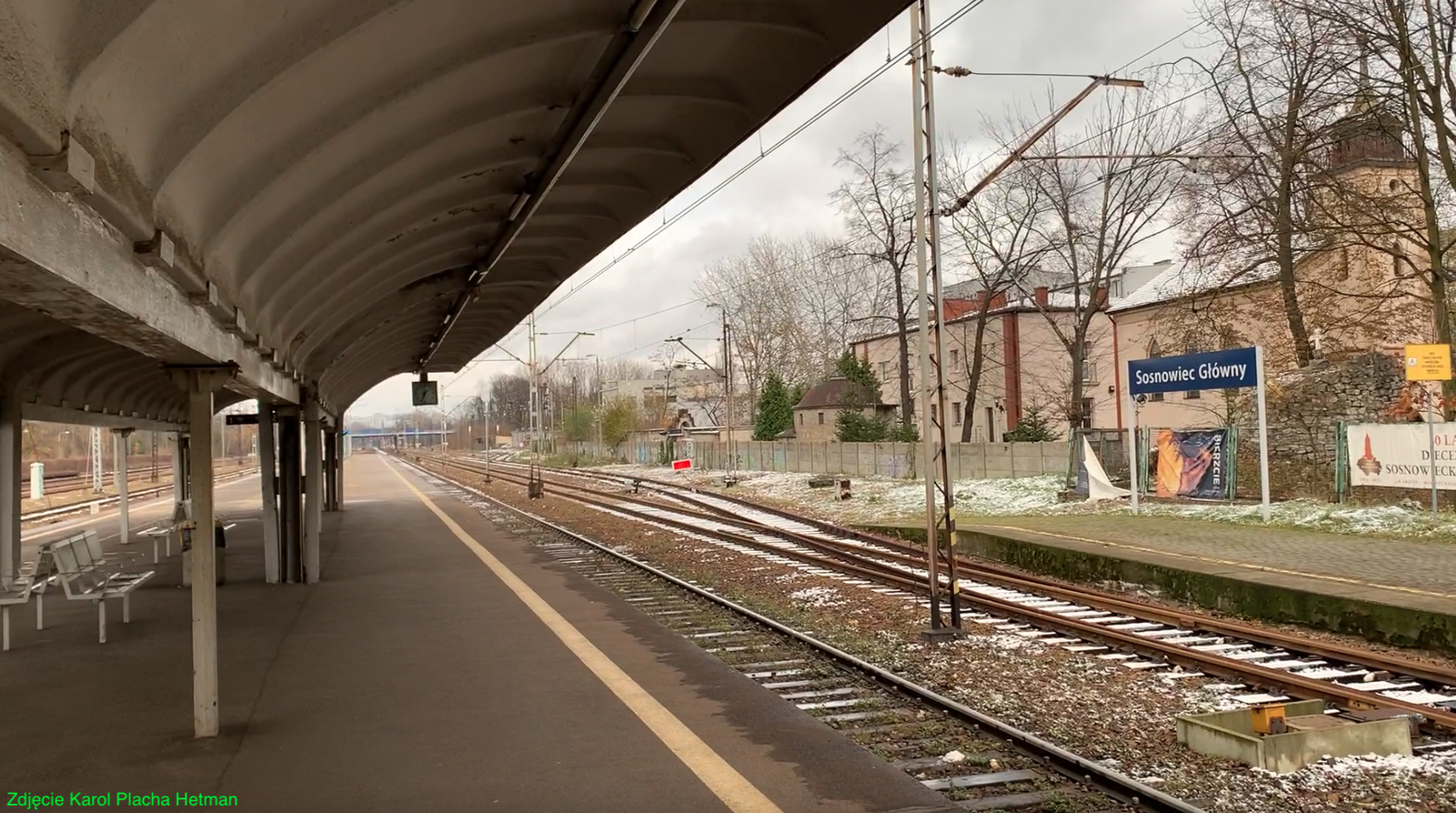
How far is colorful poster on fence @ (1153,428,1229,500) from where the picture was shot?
21.2m

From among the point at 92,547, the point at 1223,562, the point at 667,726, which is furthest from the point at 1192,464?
the point at 92,547

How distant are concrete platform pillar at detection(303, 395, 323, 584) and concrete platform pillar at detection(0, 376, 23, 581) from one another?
3.29 meters

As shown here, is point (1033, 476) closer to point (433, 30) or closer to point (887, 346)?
point (433, 30)

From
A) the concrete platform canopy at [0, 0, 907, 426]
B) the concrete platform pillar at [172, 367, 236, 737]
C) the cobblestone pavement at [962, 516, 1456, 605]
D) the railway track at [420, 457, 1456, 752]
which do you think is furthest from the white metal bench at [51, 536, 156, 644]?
the cobblestone pavement at [962, 516, 1456, 605]

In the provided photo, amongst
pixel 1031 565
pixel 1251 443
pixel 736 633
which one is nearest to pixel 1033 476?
pixel 1251 443

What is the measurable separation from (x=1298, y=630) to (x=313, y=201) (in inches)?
396

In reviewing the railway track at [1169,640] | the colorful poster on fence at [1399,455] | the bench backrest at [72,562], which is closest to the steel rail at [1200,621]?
the railway track at [1169,640]

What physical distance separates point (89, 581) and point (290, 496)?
2.91 m

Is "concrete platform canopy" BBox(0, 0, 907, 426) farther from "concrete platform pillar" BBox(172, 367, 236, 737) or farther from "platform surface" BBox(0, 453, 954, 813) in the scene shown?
"platform surface" BBox(0, 453, 954, 813)

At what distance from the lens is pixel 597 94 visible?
6348 mm

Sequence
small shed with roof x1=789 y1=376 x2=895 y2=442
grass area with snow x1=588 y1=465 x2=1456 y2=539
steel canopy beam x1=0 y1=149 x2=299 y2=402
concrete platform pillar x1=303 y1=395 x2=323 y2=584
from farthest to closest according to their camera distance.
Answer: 1. small shed with roof x1=789 y1=376 x2=895 y2=442
2. grass area with snow x1=588 y1=465 x2=1456 y2=539
3. concrete platform pillar x1=303 y1=395 x2=323 y2=584
4. steel canopy beam x1=0 y1=149 x2=299 y2=402

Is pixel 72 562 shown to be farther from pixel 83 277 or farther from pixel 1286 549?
pixel 1286 549

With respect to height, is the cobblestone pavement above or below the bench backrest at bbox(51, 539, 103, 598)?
below

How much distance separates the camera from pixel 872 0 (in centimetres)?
563
